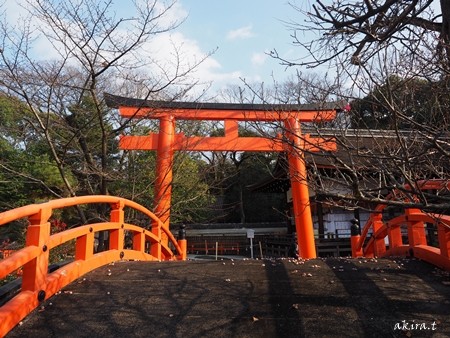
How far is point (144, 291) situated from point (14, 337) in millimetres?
1038

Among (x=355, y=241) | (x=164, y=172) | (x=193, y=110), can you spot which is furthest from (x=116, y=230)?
(x=193, y=110)

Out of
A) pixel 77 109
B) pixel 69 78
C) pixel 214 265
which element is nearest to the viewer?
pixel 214 265

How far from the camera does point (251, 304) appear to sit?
2.75 metres

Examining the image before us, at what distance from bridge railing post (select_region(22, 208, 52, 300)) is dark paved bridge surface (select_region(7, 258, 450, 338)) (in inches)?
7.5

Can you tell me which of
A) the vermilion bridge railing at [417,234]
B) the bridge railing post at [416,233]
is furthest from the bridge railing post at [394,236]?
the bridge railing post at [416,233]

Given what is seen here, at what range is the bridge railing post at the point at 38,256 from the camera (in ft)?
8.76

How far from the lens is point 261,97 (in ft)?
11.9

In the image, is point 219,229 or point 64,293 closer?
point 64,293

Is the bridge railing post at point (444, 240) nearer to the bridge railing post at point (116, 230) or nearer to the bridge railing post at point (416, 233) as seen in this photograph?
the bridge railing post at point (416, 233)

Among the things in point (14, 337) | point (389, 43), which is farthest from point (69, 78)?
point (389, 43)

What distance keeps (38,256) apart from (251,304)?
1682 mm

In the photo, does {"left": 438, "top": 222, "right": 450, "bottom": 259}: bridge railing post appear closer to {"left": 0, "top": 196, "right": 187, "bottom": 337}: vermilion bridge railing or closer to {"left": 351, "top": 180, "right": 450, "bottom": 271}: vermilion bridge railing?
{"left": 351, "top": 180, "right": 450, "bottom": 271}: vermilion bridge railing

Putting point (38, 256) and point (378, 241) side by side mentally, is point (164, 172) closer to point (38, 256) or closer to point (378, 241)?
point (378, 241)

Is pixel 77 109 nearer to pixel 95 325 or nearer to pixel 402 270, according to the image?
pixel 95 325
